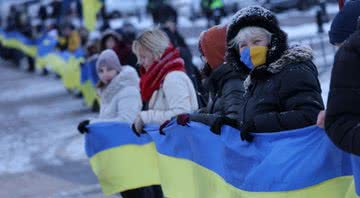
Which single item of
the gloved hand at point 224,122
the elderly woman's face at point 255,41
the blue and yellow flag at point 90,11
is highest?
the elderly woman's face at point 255,41

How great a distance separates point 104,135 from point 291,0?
29.9m

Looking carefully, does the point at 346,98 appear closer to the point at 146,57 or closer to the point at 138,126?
the point at 146,57

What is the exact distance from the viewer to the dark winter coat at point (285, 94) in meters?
4.49

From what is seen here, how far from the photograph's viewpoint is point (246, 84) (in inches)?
194

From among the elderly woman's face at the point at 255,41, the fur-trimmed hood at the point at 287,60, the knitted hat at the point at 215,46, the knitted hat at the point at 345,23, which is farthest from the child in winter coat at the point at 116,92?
the knitted hat at the point at 345,23

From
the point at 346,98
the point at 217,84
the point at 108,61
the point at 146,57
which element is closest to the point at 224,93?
the point at 217,84

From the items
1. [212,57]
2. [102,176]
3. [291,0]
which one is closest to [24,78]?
[291,0]

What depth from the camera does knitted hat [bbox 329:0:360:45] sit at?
4023 millimetres

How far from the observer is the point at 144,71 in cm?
698

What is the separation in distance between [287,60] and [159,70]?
2.13 meters

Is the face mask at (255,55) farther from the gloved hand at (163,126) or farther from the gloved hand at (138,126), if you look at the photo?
the gloved hand at (138,126)

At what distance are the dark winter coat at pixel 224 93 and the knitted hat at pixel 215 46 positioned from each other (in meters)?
0.29

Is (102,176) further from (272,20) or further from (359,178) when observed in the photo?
(359,178)

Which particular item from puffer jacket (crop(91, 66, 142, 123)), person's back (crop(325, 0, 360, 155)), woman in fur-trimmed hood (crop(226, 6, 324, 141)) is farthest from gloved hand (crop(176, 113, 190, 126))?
person's back (crop(325, 0, 360, 155))
